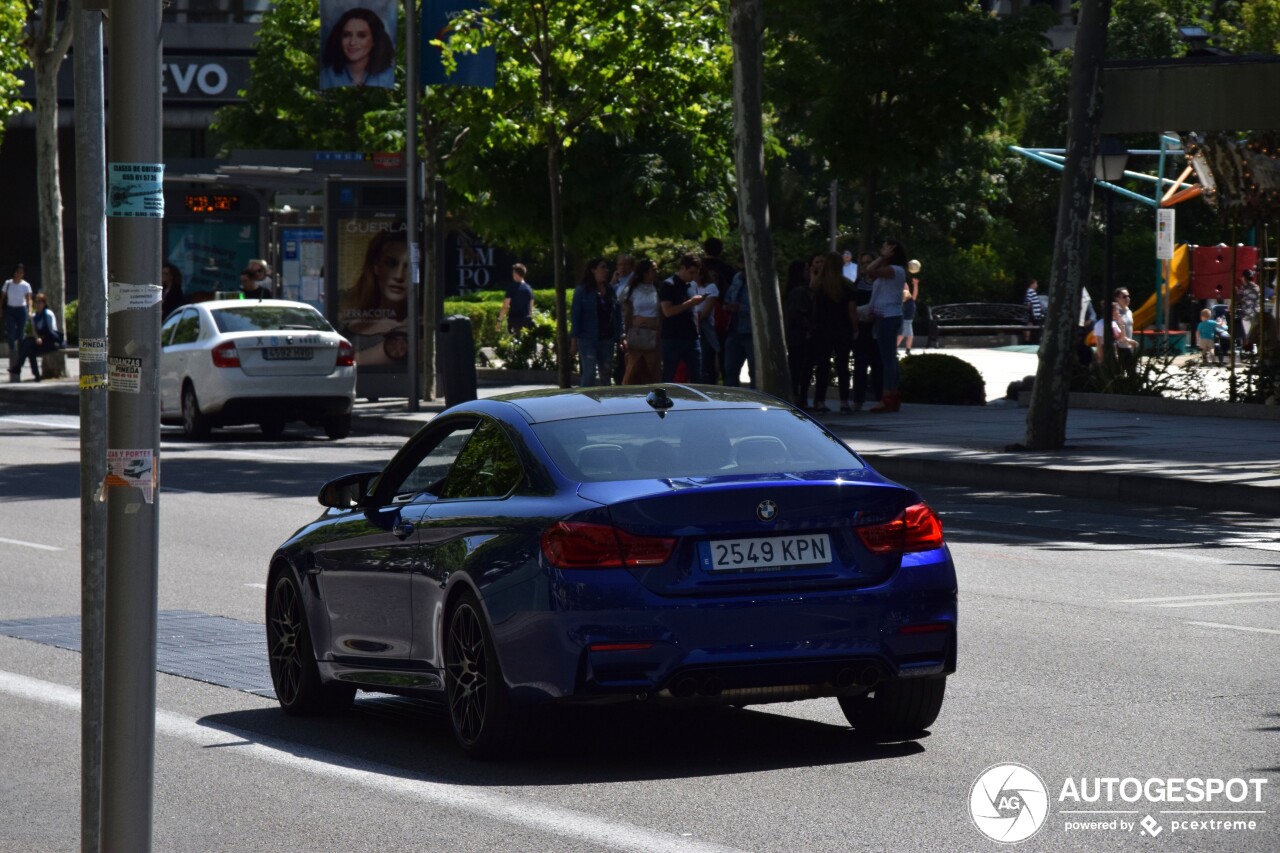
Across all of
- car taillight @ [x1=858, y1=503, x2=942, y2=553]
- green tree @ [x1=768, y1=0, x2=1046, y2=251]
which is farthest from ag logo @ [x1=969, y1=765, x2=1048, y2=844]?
green tree @ [x1=768, y1=0, x2=1046, y2=251]

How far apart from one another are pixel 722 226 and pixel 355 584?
110ft

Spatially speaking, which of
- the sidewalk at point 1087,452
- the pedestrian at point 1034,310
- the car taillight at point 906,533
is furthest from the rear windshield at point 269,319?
the pedestrian at point 1034,310

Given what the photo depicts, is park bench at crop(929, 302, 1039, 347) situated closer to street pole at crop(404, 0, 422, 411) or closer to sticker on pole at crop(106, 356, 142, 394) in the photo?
street pole at crop(404, 0, 422, 411)

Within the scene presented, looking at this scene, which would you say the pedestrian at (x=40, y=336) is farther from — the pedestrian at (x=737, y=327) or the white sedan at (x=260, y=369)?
the pedestrian at (x=737, y=327)

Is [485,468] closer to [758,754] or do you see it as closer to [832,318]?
[758,754]

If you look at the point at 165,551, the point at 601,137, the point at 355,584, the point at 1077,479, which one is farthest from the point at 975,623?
the point at 601,137

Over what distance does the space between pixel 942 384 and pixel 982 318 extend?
24.6 m

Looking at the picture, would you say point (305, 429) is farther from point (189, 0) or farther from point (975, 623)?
point (189, 0)

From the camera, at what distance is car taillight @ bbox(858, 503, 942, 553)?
7473 millimetres

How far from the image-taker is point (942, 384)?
28203 millimetres

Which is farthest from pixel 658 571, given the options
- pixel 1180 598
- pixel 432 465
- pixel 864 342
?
pixel 864 342

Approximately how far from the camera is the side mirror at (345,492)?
858 cm

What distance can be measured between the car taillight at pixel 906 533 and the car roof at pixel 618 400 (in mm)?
861

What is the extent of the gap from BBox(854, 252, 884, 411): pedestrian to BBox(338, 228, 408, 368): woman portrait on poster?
6.51m
